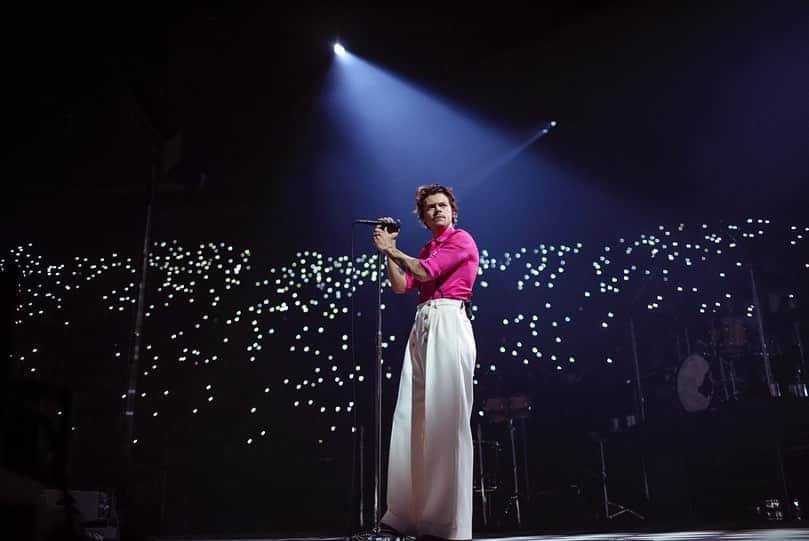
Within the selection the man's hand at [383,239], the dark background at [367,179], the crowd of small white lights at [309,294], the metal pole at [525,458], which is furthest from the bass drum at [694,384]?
the man's hand at [383,239]

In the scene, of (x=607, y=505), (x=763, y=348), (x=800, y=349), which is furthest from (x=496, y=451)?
(x=800, y=349)

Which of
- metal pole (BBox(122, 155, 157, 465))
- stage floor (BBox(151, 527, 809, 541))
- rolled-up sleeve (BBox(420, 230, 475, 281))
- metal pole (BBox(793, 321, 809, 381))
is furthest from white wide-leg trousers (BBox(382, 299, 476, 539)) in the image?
metal pole (BBox(793, 321, 809, 381))

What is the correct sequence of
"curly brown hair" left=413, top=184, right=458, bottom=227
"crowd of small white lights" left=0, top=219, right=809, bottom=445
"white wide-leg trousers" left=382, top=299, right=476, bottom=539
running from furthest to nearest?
1. "crowd of small white lights" left=0, top=219, right=809, bottom=445
2. "curly brown hair" left=413, top=184, right=458, bottom=227
3. "white wide-leg trousers" left=382, top=299, right=476, bottom=539

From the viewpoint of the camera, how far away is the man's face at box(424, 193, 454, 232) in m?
2.43

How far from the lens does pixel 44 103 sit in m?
5.02

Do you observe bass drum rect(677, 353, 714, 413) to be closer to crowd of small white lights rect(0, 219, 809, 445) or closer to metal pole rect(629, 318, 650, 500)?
metal pole rect(629, 318, 650, 500)

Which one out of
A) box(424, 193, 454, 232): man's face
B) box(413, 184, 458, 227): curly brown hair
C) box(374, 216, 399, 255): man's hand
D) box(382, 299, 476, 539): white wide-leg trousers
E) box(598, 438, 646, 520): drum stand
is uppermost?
box(413, 184, 458, 227): curly brown hair

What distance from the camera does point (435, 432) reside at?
6.79 ft

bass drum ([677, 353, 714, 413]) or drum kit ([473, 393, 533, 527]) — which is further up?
bass drum ([677, 353, 714, 413])

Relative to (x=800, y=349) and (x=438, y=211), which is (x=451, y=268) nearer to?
(x=438, y=211)

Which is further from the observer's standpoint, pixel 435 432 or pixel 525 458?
pixel 525 458

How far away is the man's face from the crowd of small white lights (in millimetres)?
3284

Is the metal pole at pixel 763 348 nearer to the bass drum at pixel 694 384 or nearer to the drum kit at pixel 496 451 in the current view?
the bass drum at pixel 694 384

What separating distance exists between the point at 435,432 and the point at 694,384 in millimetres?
4718
